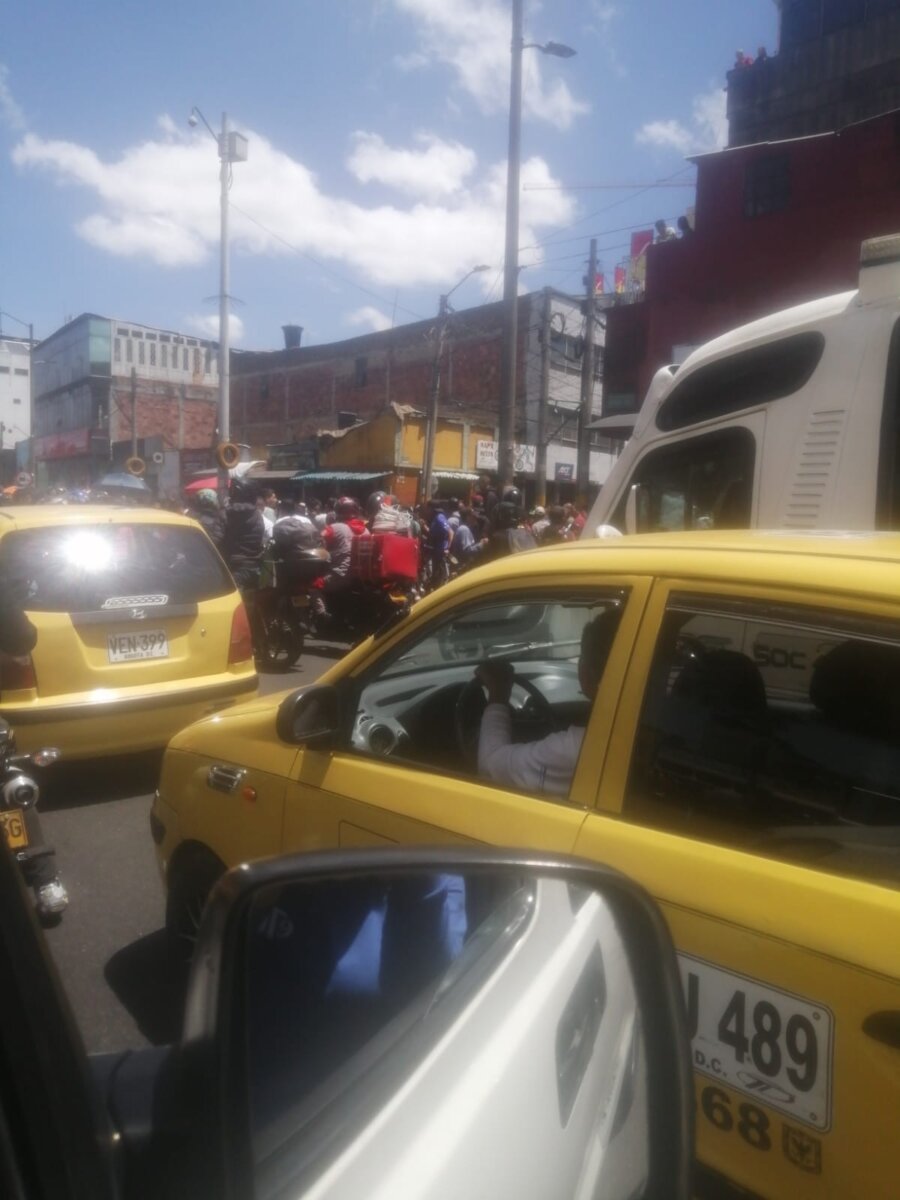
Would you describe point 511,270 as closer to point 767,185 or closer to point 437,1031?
point 767,185

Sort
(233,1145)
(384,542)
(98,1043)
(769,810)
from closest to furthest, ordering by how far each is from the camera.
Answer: (233,1145) → (769,810) → (98,1043) → (384,542)

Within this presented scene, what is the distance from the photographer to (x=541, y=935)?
1364 mm

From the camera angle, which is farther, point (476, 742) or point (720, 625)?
point (476, 742)

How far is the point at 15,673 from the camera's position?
4.79 m

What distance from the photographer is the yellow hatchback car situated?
1.55 metres

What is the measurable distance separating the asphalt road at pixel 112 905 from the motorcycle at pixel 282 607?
11.9 feet

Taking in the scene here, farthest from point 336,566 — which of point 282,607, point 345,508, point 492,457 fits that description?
point 492,457

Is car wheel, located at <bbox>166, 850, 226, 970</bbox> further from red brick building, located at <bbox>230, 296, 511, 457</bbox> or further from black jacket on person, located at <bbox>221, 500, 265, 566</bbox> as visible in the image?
red brick building, located at <bbox>230, 296, 511, 457</bbox>

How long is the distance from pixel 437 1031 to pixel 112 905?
3182 mm

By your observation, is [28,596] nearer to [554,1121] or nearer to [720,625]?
[720,625]

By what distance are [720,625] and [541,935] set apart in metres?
0.88

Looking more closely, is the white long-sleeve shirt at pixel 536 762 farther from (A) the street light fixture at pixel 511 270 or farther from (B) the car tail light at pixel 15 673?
(A) the street light fixture at pixel 511 270

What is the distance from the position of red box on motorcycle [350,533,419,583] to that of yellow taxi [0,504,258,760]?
4.31 m

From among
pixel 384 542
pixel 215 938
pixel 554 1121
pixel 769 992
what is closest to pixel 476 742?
pixel 769 992
